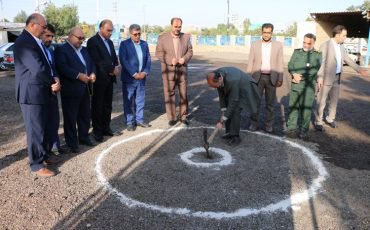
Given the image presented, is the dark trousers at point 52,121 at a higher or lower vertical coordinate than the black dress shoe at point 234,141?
higher

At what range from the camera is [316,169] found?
17.4ft

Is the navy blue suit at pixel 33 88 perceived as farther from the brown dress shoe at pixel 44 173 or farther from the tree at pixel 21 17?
the tree at pixel 21 17

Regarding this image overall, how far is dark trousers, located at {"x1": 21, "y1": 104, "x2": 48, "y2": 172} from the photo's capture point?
481cm

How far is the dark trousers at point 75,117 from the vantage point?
18.8 ft

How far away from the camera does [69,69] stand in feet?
18.2

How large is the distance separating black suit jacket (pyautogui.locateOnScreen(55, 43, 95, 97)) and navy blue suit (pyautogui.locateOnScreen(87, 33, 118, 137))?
579 mm

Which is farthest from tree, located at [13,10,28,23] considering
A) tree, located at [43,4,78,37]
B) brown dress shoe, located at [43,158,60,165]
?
brown dress shoe, located at [43,158,60,165]

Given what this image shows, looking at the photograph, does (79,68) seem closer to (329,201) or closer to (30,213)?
(30,213)

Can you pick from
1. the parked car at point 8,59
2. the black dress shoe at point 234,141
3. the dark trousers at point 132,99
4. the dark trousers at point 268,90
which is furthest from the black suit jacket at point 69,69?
the parked car at point 8,59

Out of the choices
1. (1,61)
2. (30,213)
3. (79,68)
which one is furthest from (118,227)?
(1,61)

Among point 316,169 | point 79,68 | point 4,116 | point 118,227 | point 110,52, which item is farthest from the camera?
point 4,116

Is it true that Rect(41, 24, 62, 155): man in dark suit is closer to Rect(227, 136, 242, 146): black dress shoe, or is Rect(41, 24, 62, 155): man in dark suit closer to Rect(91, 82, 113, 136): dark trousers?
Rect(91, 82, 113, 136): dark trousers

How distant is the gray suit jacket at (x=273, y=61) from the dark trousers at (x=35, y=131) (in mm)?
3901

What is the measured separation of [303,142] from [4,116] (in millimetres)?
6812
